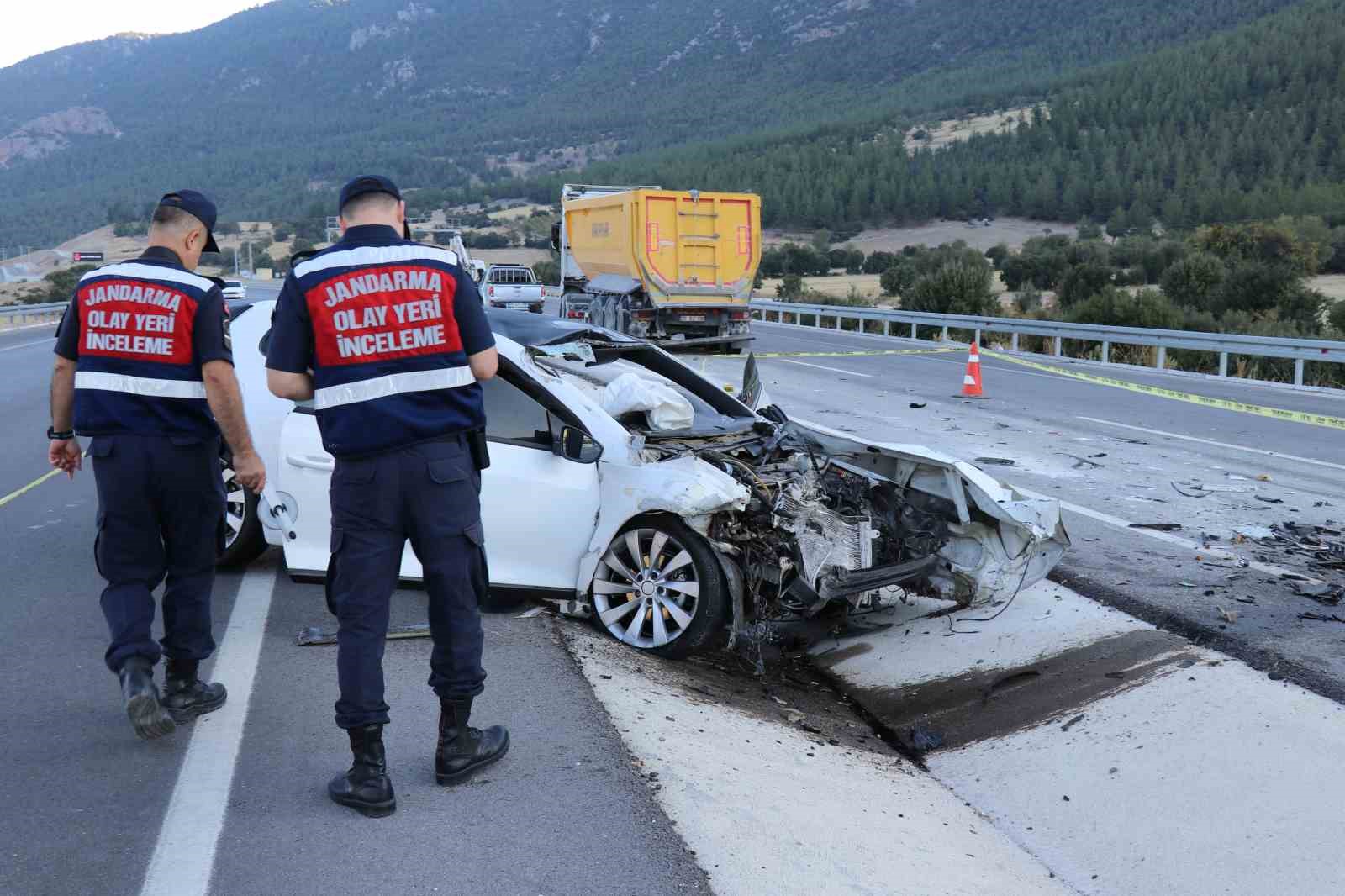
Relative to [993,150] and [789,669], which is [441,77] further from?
[789,669]

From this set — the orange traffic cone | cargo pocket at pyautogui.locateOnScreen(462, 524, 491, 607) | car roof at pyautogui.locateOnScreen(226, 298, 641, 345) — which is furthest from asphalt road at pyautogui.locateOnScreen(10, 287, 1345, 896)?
the orange traffic cone

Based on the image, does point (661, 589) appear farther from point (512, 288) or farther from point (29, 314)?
point (29, 314)

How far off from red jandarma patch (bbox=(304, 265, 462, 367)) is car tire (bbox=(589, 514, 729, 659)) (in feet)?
7.34

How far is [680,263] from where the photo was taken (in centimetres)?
2384

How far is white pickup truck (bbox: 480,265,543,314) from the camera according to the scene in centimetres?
3422

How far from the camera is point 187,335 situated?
441 cm

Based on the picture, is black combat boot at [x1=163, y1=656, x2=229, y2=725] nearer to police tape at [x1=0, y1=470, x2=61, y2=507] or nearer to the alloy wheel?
the alloy wheel

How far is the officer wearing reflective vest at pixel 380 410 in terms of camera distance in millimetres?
3820

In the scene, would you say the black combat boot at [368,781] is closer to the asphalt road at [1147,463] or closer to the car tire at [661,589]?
the car tire at [661,589]

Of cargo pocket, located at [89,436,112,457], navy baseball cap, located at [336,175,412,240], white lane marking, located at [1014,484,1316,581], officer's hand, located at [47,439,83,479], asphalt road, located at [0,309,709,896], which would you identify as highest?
navy baseball cap, located at [336,175,412,240]

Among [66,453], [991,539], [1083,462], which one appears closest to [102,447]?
[66,453]

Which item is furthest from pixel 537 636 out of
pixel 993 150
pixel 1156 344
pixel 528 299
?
pixel 993 150

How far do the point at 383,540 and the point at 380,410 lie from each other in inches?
16.8

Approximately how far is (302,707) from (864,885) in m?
2.43
